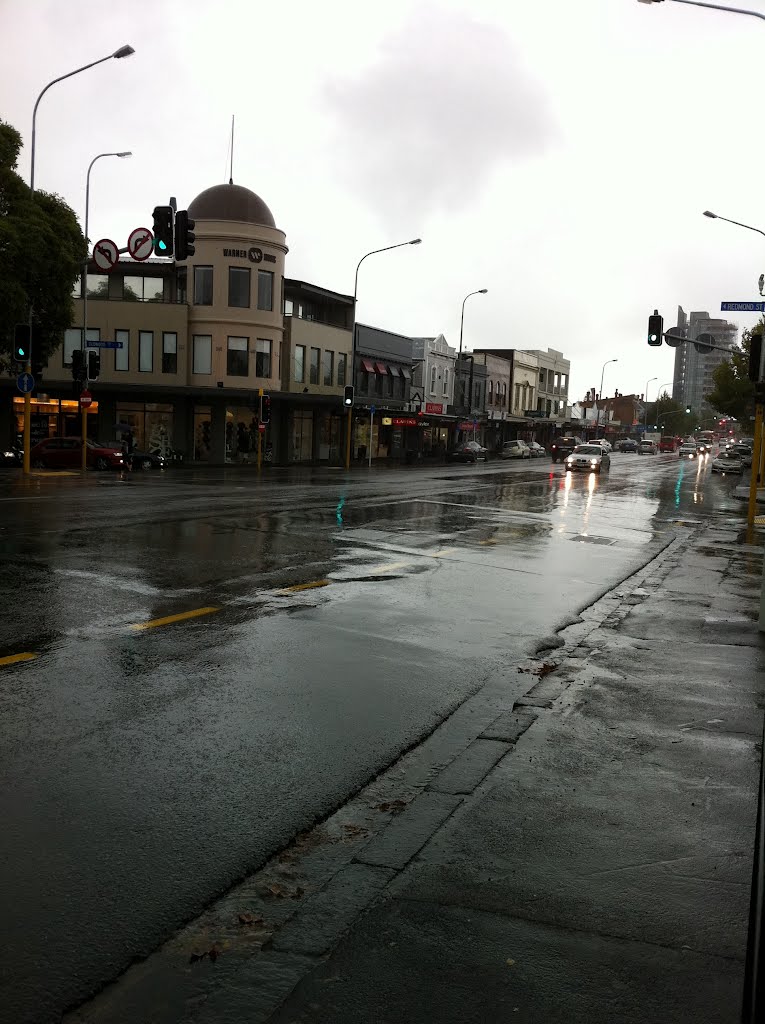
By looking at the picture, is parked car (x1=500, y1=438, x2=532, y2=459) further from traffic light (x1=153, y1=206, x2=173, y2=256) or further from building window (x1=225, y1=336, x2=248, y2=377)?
traffic light (x1=153, y1=206, x2=173, y2=256)

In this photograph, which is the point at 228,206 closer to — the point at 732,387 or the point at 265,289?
the point at 265,289

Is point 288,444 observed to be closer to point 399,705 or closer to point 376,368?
point 376,368

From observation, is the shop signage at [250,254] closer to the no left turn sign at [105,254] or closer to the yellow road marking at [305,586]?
the no left turn sign at [105,254]

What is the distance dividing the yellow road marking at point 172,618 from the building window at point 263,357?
42.2 metres

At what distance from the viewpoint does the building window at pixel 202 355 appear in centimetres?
5022

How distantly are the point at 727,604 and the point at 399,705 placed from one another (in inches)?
245

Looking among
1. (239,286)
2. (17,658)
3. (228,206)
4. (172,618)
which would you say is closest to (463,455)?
(239,286)

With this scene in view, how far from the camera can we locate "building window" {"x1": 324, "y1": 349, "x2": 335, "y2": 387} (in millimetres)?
57375

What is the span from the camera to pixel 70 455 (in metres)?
38.2

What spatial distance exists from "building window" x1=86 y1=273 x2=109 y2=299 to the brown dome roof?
6.02 m

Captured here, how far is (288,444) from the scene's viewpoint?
55094 millimetres

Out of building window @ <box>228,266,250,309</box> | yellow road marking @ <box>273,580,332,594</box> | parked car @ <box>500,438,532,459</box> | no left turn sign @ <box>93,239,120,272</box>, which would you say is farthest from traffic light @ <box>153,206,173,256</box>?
parked car @ <box>500,438,532,459</box>

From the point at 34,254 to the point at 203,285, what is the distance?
2079 centimetres

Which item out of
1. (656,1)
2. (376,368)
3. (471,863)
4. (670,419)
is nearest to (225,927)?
(471,863)
